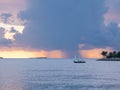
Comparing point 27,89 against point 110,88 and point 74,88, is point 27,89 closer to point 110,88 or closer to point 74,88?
point 74,88

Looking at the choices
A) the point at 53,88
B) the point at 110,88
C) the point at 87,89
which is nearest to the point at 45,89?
the point at 53,88

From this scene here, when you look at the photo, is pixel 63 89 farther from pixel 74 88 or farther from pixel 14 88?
pixel 14 88

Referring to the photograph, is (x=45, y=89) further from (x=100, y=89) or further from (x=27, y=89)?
(x=100, y=89)

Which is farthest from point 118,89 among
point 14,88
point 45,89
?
point 14,88

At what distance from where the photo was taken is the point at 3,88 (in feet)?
227

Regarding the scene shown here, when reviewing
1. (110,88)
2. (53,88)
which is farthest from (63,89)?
(110,88)

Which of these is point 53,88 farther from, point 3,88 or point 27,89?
point 3,88

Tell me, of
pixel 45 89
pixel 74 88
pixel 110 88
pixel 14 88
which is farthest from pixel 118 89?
pixel 14 88

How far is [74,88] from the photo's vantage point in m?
71.4

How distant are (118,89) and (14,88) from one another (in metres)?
18.9

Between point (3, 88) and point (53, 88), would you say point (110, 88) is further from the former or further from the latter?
point (3, 88)

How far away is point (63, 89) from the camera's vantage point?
6881cm

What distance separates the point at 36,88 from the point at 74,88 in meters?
7.13

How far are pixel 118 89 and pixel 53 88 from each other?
11.9 metres
